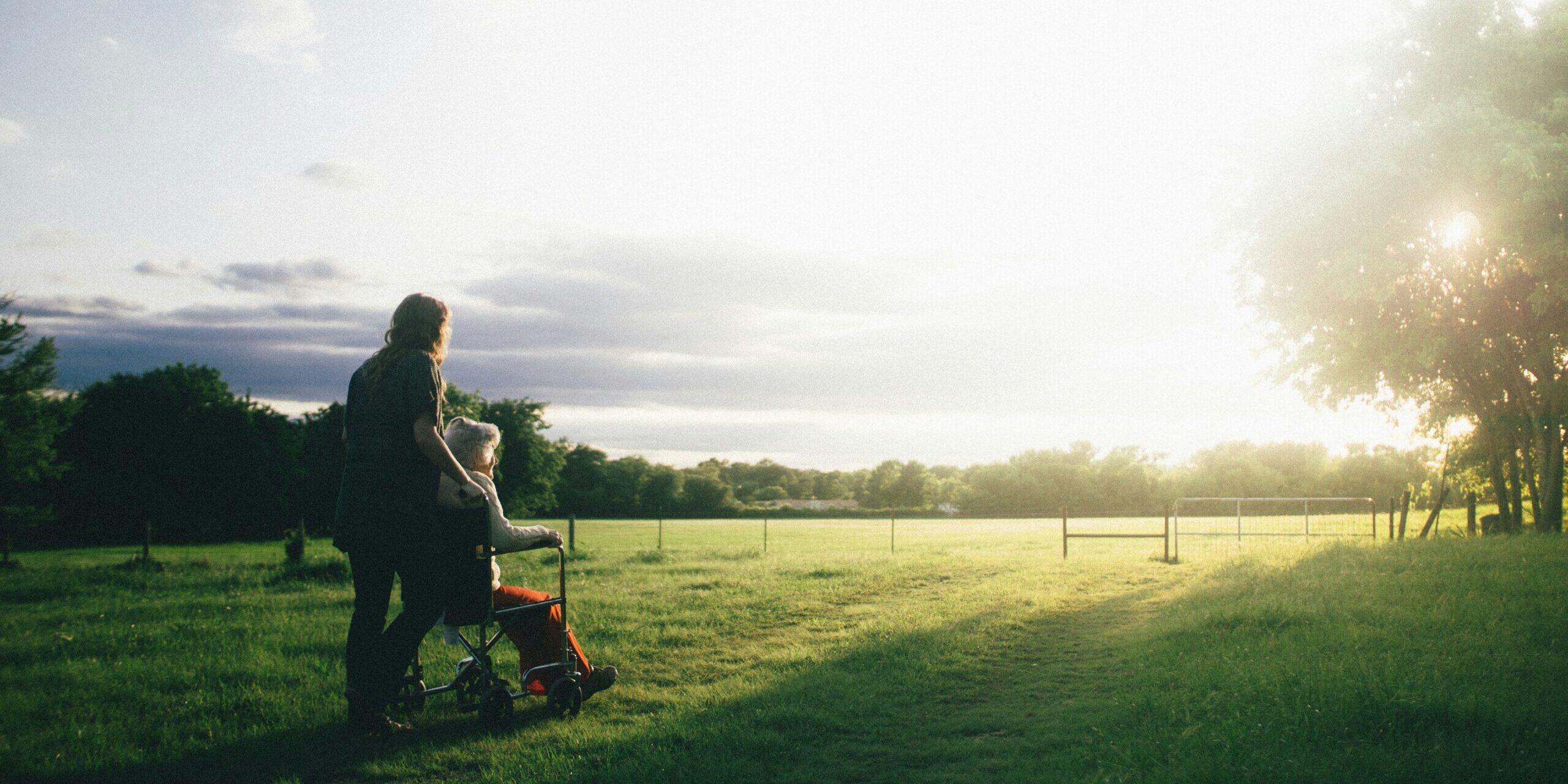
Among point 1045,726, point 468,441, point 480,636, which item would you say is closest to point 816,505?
point 1045,726

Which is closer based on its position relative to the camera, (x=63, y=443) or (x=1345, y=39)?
(x=1345, y=39)

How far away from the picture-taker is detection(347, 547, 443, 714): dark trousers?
4.84m

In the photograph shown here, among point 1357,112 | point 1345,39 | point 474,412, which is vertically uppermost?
point 1345,39

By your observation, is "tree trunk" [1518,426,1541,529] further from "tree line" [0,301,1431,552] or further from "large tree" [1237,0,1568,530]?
"tree line" [0,301,1431,552]

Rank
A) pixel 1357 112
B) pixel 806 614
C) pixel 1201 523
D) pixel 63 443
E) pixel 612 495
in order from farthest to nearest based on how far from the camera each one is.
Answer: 1. pixel 612 495
2. pixel 63 443
3. pixel 1201 523
4. pixel 1357 112
5. pixel 806 614

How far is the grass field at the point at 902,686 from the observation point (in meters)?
4.67

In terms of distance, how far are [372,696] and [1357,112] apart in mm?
20370

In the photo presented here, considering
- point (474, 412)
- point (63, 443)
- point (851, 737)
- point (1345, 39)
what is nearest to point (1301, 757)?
point (851, 737)

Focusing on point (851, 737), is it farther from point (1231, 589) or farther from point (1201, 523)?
point (1201, 523)

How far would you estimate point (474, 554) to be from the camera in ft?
16.8

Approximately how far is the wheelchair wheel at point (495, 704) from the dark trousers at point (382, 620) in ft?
1.83

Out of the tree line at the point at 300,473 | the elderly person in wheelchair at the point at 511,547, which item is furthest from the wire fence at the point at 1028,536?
the elderly person in wheelchair at the point at 511,547

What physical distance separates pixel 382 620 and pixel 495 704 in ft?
2.99

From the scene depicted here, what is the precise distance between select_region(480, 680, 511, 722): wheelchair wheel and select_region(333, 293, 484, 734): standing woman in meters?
0.54
